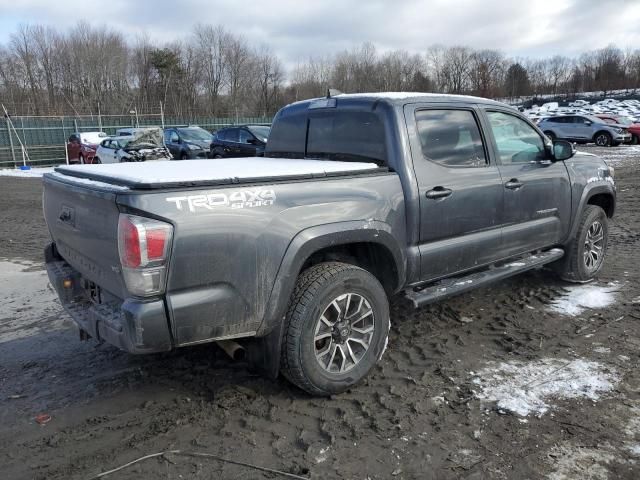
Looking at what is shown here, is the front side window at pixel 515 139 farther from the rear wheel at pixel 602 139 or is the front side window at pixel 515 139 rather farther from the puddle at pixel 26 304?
the rear wheel at pixel 602 139

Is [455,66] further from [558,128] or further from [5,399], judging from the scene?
[5,399]

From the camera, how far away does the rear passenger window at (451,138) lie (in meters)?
3.97

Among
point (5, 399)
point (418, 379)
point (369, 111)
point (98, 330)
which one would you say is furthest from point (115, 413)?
point (369, 111)

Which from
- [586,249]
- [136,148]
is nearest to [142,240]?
[586,249]

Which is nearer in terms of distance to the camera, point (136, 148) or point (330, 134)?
point (330, 134)

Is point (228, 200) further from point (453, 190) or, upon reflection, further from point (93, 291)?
point (453, 190)

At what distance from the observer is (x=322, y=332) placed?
134 inches

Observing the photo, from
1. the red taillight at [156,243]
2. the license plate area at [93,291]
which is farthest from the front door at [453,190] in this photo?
the license plate area at [93,291]

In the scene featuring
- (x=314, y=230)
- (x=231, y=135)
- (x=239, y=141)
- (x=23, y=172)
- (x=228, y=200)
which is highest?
(x=231, y=135)

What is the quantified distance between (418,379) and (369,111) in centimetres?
197

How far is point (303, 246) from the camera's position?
3139 millimetres

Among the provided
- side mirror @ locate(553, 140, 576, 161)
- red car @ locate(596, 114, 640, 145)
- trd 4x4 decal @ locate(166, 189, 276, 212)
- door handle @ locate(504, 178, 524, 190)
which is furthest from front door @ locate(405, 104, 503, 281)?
red car @ locate(596, 114, 640, 145)

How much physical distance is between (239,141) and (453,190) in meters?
15.1

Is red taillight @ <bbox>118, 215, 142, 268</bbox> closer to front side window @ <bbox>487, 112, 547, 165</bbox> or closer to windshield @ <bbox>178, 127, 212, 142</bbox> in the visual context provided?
front side window @ <bbox>487, 112, 547, 165</bbox>
